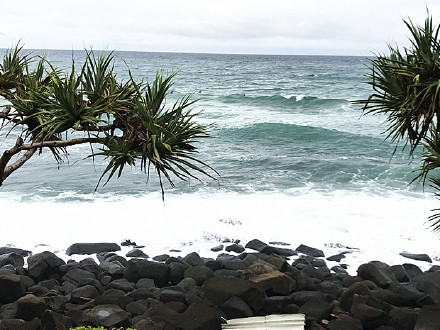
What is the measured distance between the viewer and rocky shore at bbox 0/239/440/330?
7.18m

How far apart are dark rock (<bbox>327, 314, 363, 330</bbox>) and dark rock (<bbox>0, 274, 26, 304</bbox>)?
16.2 feet

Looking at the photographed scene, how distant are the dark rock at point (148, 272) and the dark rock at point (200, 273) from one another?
42cm

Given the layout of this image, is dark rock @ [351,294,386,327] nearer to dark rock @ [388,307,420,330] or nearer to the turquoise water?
dark rock @ [388,307,420,330]

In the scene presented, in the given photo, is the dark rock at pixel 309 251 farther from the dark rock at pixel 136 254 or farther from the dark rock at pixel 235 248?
the dark rock at pixel 136 254

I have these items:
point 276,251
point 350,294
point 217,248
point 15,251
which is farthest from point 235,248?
point 15,251

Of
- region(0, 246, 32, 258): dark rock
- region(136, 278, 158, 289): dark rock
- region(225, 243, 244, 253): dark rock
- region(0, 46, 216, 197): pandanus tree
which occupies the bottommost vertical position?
region(0, 246, 32, 258): dark rock

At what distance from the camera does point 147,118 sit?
598 centimetres

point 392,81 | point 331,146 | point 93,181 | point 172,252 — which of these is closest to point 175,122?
point 392,81

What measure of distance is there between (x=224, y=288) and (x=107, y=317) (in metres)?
1.77

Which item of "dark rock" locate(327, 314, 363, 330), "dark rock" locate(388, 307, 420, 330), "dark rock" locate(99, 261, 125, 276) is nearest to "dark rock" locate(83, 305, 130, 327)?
"dark rock" locate(99, 261, 125, 276)

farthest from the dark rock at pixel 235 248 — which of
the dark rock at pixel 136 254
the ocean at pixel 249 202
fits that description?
the dark rock at pixel 136 254

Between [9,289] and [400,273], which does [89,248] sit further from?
[400,273]

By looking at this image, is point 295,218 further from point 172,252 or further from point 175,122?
point 175,122

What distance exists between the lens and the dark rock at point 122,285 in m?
8.88
